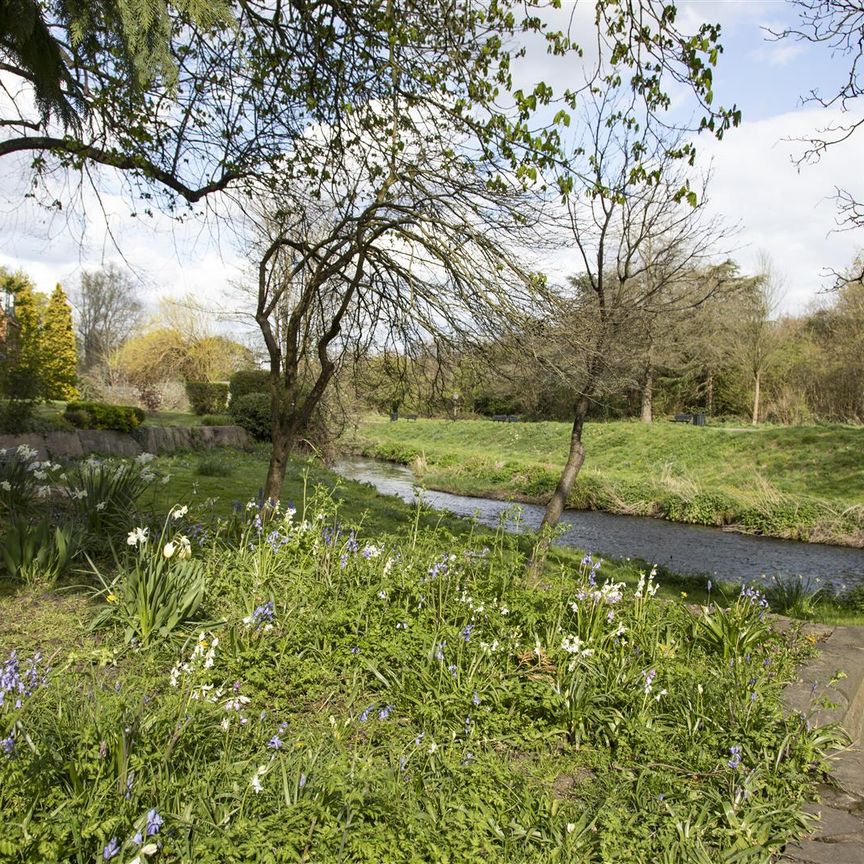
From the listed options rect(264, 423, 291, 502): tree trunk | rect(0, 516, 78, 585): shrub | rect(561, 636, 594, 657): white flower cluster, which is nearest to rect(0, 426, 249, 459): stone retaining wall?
rect(264, 423, 291, 502): tree trunk

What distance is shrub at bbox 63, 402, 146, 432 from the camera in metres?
12.2

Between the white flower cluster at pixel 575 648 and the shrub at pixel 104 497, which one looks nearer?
the white flower cluster at pixel 575 648

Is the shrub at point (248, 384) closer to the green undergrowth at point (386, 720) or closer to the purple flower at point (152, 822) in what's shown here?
the green undergrowth at point (386, 720)

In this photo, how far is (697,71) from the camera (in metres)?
4.29

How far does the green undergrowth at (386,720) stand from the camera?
2145mm

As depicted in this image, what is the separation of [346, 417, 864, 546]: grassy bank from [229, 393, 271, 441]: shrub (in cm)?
260

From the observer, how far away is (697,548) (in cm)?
1258

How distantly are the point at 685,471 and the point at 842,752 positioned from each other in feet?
52.7

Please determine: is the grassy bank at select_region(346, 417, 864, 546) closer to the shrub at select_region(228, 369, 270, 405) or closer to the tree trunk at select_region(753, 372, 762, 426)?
the shrub at select_region(228, 369, 270, 405)

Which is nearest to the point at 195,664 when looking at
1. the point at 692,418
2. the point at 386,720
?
the point at 386,720

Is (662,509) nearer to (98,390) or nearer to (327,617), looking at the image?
(327,617)

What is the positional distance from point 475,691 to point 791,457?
18.1 m

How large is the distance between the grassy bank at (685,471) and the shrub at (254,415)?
2.60 meters

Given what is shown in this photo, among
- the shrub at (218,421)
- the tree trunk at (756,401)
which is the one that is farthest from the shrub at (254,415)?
the tree trunk at (756,401)
